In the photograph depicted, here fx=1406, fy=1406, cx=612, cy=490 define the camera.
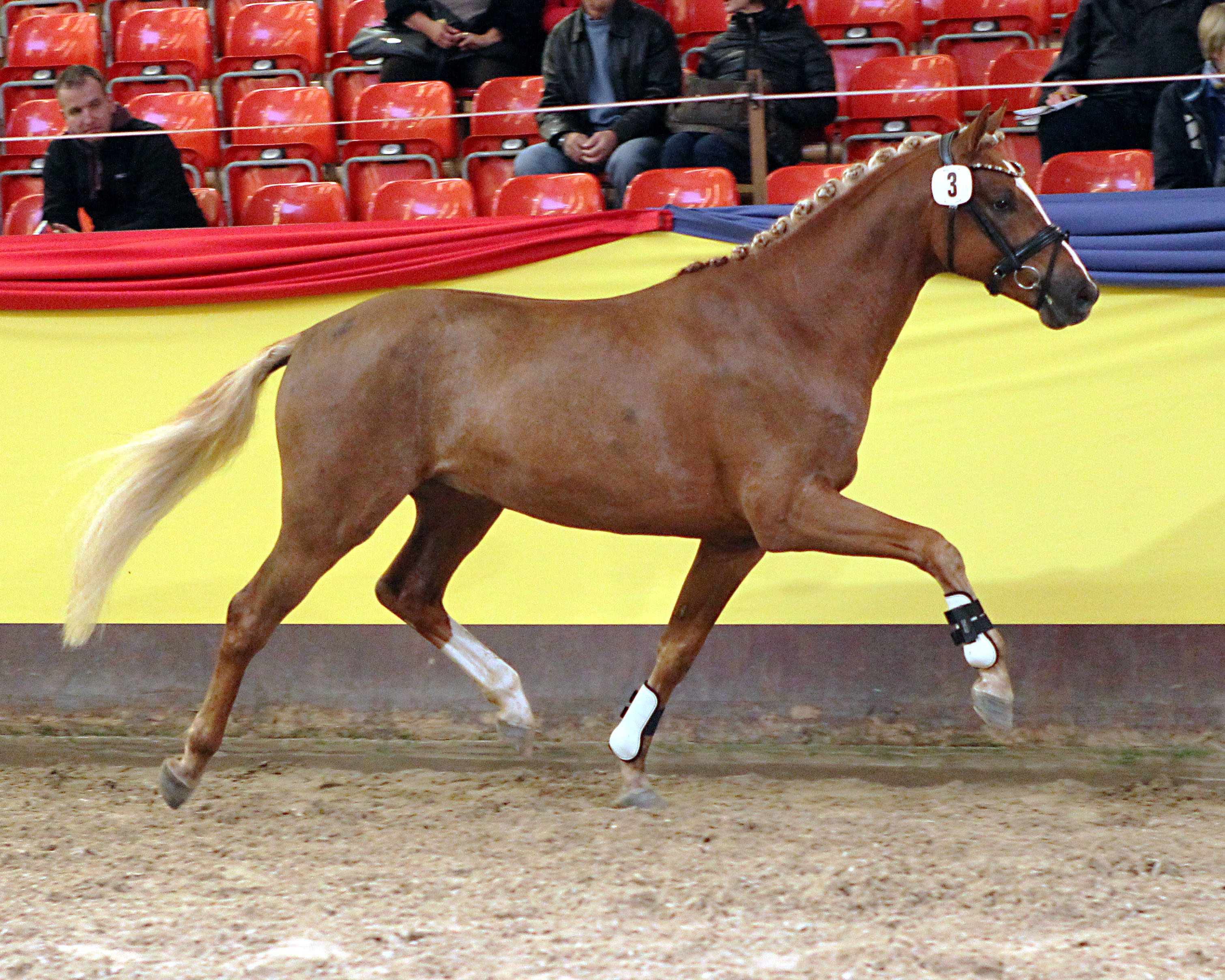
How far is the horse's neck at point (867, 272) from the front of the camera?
3631 mm

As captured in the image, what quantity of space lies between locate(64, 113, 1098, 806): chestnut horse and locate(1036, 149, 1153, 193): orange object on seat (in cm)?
196

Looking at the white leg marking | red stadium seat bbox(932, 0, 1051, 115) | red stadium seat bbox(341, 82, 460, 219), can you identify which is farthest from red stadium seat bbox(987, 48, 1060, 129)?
the white leg marking

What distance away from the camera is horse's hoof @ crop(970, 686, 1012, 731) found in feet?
10.9

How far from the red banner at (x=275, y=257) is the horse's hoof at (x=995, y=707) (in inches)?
85.1

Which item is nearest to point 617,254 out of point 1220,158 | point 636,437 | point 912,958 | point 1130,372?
point 636,437

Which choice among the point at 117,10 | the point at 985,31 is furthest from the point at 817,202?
the point at 117,10

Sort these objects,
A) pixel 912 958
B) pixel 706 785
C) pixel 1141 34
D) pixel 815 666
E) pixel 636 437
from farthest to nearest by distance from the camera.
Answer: pixel 1141 34, pixel 815 666, pixel 706 785, pixel 636 437, pixel 912 958

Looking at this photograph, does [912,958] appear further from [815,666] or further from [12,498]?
[12,498]

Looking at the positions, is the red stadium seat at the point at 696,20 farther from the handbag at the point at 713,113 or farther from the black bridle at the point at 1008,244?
the black bridle at the point at 1008,244

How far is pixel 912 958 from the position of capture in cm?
286

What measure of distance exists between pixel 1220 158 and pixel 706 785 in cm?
279

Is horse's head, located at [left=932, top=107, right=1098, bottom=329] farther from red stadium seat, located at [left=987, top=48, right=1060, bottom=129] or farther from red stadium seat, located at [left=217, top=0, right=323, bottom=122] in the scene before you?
red stadium seat, located at [left=217, top=0, right=323, bottom=122]

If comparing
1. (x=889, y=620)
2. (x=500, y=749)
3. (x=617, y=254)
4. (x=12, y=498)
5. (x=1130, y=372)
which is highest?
Answer: (x=617, y=254)

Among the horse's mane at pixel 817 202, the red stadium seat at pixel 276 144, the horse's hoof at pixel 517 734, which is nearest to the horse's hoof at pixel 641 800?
Result: the horse's hoof at pixel 517 734
